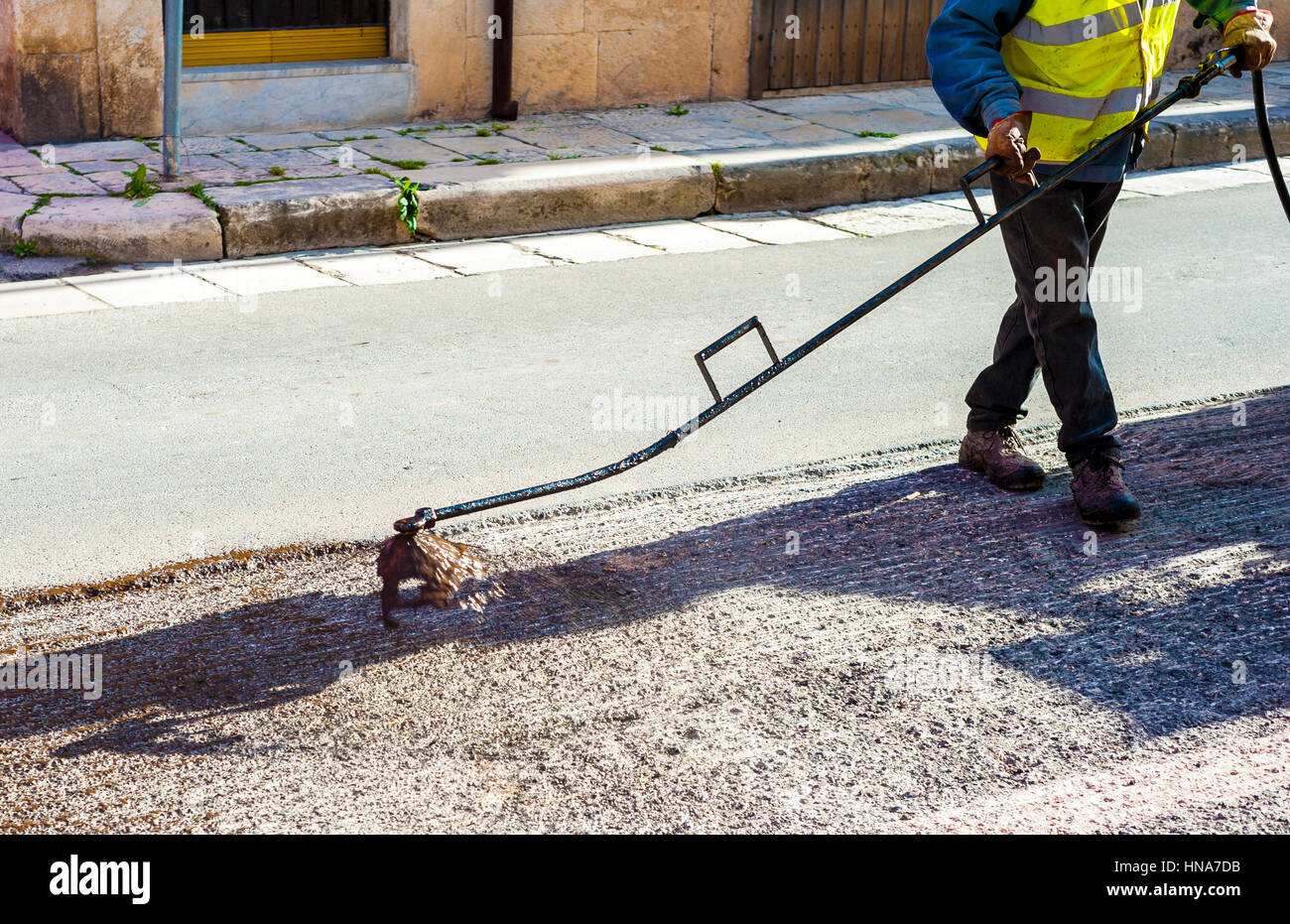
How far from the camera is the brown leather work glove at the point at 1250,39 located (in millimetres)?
4043

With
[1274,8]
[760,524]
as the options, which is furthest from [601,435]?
[1274,8]

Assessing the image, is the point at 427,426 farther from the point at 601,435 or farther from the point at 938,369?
the point at 938,369

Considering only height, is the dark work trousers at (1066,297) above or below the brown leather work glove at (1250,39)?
below

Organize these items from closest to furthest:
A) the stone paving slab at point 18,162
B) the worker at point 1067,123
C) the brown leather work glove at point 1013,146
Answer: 1. the brown leather work glove at point 1013,146
2. the worker at point 1067,123
3. the stone paving slab at point 18,162

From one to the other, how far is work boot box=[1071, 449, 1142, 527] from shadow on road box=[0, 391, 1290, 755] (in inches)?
2.2

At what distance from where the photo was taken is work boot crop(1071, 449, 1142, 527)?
4.22 m

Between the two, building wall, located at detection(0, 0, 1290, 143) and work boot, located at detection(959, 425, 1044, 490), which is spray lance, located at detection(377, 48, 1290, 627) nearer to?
work boot, located at detection(959, 425, 1044, 490)

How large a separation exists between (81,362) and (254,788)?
3.05 m

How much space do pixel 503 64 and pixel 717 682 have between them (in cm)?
695

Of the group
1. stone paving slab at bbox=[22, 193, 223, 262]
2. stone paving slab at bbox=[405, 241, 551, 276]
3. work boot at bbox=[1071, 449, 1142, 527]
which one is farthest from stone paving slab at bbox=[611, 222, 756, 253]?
work boot at bbox=[1071, 449, 1142, 527]

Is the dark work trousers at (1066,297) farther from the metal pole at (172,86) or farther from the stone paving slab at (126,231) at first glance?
the metal pole at (172,86)

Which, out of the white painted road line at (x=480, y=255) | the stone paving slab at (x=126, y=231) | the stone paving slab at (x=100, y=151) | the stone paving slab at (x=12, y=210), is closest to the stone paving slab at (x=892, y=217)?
the white painted road line at (x=480, y=255)

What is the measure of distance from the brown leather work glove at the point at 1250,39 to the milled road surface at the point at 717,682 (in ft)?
4.01

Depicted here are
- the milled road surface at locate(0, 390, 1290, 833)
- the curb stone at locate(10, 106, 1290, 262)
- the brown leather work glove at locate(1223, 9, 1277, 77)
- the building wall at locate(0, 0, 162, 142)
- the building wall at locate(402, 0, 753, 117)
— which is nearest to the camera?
the milled road surface at locate(0, 390, 1290, 833)
